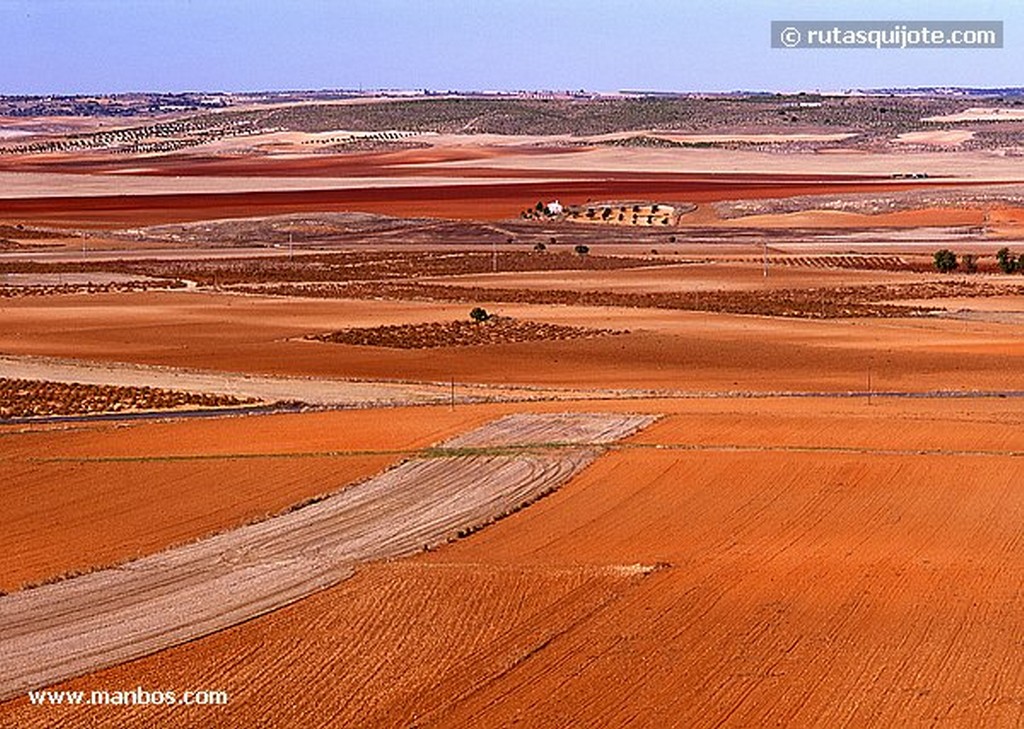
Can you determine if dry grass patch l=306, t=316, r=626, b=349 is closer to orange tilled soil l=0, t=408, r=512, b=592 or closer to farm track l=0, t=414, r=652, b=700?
orange tilled soil l=0, t=408, r=512, b=592

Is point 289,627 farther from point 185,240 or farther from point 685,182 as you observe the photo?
point 685,182

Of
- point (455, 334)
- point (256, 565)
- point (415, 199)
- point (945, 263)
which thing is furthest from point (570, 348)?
point (415, 199)

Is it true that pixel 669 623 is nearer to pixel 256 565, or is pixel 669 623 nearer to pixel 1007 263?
pixel 256 565

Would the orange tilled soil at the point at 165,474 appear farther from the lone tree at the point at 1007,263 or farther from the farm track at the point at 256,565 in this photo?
the lone tree at the point at 1007,263

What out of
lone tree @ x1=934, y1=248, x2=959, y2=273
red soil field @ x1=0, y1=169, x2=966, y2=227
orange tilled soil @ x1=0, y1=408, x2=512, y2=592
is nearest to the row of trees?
lone tree @ x1=934, y1=248, x2=959, y2=273

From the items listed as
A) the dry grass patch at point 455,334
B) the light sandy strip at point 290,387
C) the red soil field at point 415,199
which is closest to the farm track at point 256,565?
the light sandy strip at point 290,387
